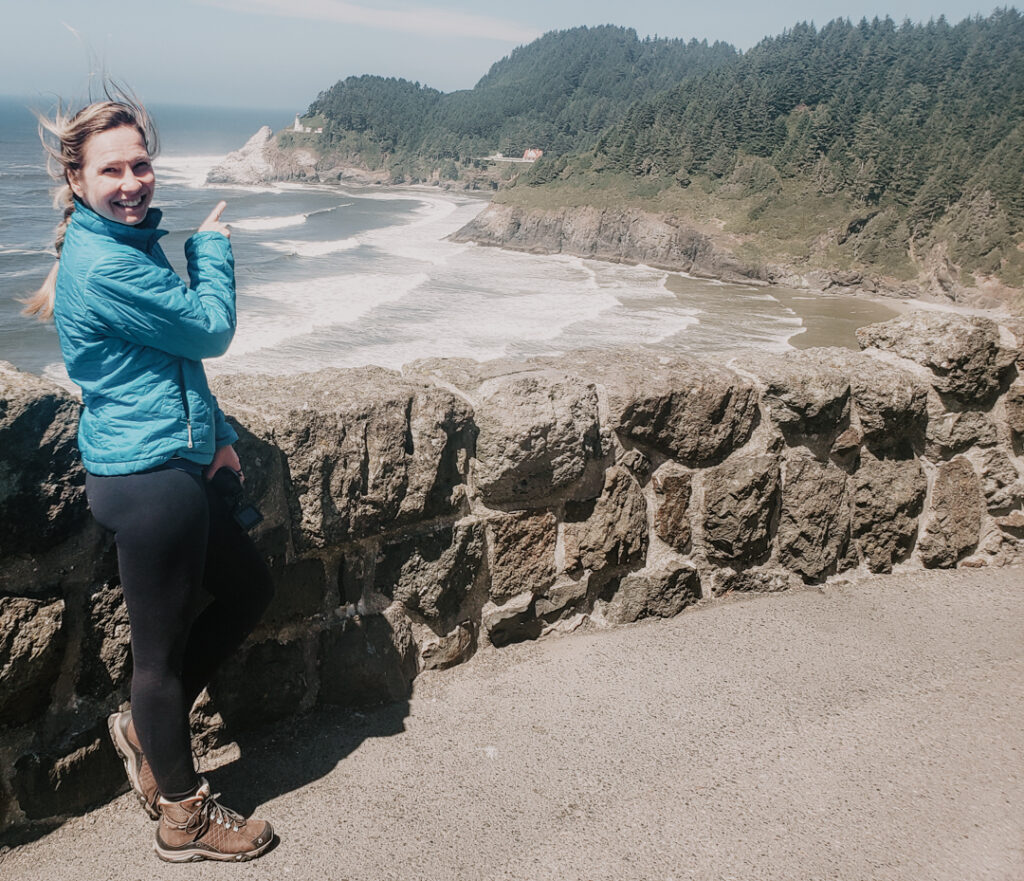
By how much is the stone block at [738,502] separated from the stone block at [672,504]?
0.26 ft

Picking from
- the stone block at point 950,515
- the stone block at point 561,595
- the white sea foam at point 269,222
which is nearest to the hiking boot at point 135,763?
the stone block at point 561,595

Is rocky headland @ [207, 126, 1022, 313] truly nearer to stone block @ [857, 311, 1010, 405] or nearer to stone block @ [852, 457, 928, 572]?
stone block @ [857, 311, 1010, 405]

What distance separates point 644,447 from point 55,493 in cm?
173

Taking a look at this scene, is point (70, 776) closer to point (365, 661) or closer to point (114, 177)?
point (365, 661)

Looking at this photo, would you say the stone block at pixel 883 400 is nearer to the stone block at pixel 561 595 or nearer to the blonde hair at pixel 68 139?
the stone block at pixel 561 595

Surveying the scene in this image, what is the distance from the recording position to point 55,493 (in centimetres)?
174

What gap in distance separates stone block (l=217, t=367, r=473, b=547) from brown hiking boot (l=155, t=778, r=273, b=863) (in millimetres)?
658

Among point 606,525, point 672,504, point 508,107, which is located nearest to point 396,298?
point 672,504

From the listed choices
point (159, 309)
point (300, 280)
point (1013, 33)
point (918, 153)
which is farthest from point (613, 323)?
point (1013, 33)

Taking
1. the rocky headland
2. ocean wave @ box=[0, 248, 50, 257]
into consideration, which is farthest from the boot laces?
the rocky headland

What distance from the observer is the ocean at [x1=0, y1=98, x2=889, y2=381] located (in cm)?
2322

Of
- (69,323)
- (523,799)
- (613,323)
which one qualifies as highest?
(69,323)

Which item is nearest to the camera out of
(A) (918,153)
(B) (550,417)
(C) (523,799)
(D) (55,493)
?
(D) (55,493)

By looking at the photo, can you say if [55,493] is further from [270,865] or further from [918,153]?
[918,153]
